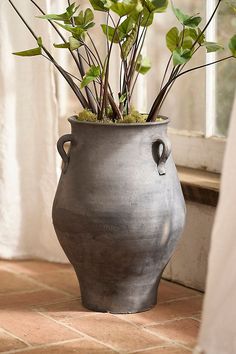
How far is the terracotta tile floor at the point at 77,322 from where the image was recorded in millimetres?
2346

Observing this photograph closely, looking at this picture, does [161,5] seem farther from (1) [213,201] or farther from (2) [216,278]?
(2) [216,278]

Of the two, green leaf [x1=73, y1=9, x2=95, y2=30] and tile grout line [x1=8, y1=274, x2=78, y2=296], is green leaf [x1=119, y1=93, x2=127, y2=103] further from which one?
tile grout line [x1=8, y1=274, x2=78, y2=296]

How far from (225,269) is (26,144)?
1499mm

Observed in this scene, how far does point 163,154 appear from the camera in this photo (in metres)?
2.50

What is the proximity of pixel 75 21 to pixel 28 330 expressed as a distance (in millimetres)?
876

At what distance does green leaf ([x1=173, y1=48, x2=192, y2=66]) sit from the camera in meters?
2.34

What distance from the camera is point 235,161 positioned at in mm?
1829

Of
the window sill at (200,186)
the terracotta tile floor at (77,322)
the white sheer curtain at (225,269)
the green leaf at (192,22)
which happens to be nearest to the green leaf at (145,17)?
the green leaf at (192,22)

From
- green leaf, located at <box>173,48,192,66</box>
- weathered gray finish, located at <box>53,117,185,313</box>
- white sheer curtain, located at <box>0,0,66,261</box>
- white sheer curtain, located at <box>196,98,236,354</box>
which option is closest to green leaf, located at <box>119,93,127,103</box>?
weathered gray finish, located at <box>53,117,185,313</box>

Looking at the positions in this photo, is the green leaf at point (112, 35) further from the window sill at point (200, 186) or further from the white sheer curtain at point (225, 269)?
the white sheer curtain at point (225, 269)

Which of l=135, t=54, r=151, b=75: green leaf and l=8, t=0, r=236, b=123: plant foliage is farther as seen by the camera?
l=135, t=54, r=151, b=75: green leaf

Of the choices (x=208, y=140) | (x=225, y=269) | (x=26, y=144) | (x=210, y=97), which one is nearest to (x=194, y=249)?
(x=208, y=140)

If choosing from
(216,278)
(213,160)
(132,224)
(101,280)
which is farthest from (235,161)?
(213,160)

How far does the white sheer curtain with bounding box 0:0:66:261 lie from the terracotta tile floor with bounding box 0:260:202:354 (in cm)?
22
